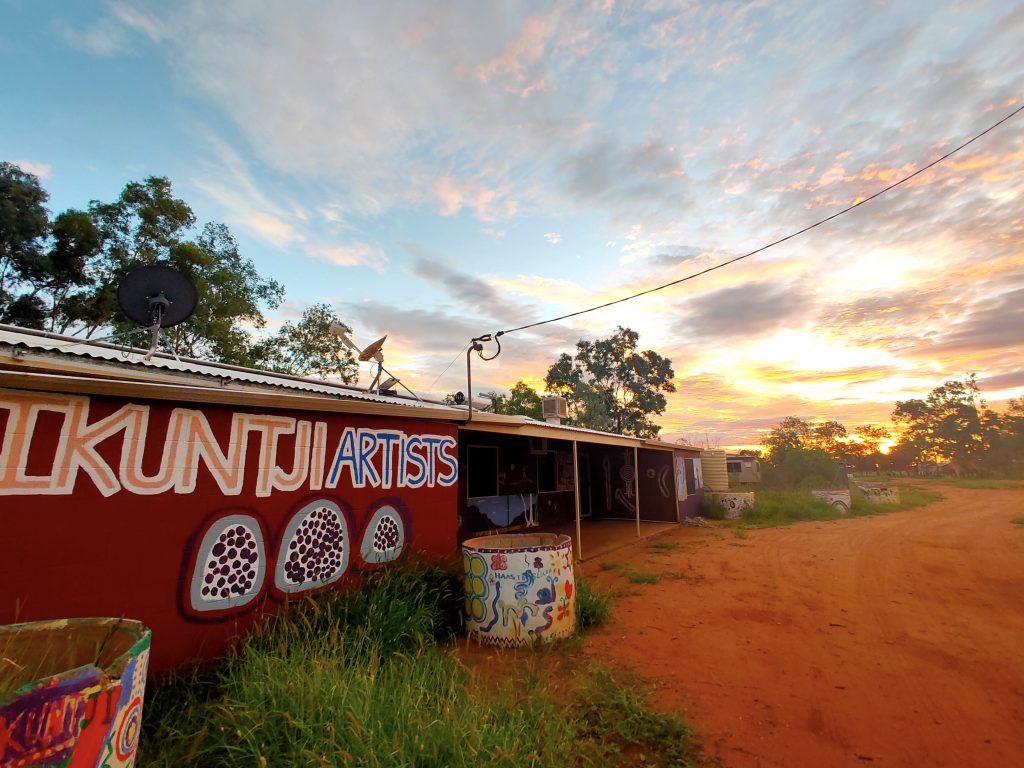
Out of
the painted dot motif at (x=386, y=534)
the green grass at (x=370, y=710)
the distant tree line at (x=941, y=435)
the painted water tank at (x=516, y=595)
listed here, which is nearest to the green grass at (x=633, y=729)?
the green grass at (x=370, y=710)

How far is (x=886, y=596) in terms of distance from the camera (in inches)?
249

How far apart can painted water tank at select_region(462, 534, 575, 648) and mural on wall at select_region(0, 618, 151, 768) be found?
3303 millimetres

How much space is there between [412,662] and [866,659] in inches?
170

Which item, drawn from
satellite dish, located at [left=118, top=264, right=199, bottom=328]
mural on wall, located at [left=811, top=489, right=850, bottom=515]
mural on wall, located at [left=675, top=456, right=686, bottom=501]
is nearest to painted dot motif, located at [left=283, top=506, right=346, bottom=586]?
satellite dish, located at [left=118, top=264, right=199, bottom=328]

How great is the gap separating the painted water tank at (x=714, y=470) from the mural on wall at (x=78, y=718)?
19.6 meters

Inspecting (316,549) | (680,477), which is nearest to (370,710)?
(316,549)

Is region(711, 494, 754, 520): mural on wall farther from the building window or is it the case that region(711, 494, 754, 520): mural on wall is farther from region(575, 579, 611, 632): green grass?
region(575, 579, 611, 632): green grass

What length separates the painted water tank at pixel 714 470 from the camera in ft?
62.5

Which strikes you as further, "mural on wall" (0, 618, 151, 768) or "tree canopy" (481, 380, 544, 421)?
"tree canopy" (481, 380, 544, 421)

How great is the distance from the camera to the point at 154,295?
6473 millimetres

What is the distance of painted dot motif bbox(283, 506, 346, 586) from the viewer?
13.8 feet

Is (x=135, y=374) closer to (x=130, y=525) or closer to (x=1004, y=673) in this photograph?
(x=130, y=525)

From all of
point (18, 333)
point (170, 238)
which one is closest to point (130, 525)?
point (18, 333)

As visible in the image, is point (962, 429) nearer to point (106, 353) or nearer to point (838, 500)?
point (838, 500)
